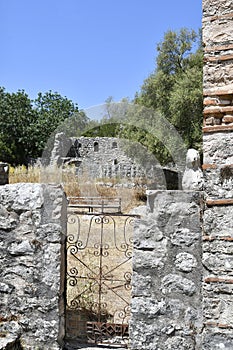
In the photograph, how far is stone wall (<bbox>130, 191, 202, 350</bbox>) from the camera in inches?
143

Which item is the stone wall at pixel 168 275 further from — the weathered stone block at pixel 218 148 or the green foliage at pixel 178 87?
the green foliage at pixel 178 87

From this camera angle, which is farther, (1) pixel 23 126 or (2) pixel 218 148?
(1) pixel 23 126

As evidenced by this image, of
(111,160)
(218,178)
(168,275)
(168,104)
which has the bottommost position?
(168,275)

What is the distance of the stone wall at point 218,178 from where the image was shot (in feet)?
9.75

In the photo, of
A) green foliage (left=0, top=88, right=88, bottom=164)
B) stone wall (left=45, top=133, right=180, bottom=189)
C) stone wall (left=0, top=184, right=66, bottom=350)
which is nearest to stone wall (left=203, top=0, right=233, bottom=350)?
stone wall (left=0, top=184, right=66, bottom=350)

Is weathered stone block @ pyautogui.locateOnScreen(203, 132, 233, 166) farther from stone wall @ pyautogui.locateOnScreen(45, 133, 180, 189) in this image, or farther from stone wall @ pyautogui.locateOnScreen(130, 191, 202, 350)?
stone wall @ pyautogui.locateOnScreen(45, 133, 180, 189)

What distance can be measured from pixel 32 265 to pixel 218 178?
83.2 inches

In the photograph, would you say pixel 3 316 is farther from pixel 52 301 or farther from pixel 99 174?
pixel 99 174

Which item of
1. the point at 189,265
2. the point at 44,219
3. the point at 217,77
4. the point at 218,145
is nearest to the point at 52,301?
the point at 44,219

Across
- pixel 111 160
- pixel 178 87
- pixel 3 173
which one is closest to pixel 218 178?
pixel 3 173

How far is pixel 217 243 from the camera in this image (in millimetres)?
3016

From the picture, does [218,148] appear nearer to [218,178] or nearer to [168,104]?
[218,178]

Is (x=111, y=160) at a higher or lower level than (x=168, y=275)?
higher

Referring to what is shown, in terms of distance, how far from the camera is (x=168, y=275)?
12.1 feet
